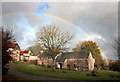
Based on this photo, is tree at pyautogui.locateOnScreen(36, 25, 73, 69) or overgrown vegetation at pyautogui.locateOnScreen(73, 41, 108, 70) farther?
overgrown vegetation at pyautogui.locateOnScreen(73, 41, 108, 70)

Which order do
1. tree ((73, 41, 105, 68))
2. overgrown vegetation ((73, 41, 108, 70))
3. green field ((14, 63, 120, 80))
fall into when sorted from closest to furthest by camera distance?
green field ((14, 63, 120, 80)) < overgrown vegetation ((73, 41, 108, 70)) < tree ((73, 41, 105, 68))

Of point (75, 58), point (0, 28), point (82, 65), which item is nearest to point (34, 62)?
point (75, 58)

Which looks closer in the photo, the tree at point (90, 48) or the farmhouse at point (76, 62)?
the farmhouse at point (76, 62)

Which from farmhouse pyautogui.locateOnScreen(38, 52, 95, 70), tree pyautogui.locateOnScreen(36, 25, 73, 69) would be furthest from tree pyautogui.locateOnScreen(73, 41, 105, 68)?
tree pyautogui.locateOnScreen(36, 25, 73, 69)

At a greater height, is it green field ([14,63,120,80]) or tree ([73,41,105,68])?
tree ([73,41,105,68])

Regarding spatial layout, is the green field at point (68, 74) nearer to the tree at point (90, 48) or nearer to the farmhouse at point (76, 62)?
the farmhouse at point (76, 62)

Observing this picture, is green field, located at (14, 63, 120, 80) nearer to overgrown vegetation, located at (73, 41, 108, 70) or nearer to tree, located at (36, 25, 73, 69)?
tree, located at (36, 25, 73, 69)

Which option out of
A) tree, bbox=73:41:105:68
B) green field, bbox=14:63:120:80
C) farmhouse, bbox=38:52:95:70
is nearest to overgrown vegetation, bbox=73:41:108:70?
tree, bbox=73:41:105:68

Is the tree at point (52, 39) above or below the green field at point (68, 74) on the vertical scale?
above

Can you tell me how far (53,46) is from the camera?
102 feet

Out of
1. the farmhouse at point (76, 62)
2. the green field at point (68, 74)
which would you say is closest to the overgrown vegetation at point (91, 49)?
the farmhouse at point (76, 62)

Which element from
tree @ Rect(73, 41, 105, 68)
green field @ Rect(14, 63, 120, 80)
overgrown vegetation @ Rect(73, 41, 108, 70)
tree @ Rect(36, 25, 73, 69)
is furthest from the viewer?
tree @ Rect(73, 41, 105, 68)

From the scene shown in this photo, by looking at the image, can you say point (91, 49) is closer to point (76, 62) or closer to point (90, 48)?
point (90, 48)

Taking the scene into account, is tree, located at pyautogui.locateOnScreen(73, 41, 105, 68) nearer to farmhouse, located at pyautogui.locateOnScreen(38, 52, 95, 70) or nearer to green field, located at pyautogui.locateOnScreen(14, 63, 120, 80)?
farmhouse, located at pyautogui.locateOnScreen(38, 52, 95, 70)
